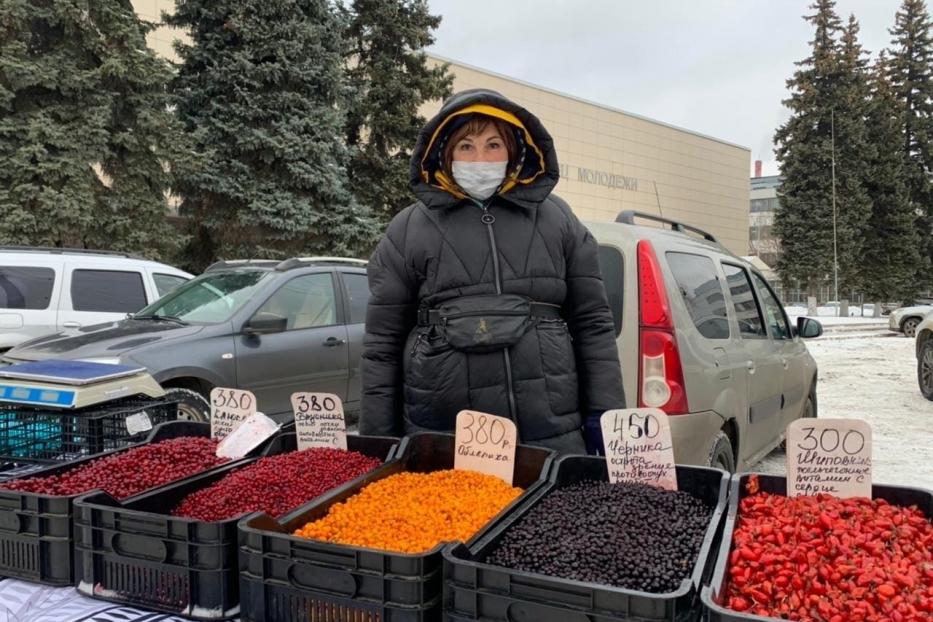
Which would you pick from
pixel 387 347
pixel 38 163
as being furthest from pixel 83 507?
pixel 38 163

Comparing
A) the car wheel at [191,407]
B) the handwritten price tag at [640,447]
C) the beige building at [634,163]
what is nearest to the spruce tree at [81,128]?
the car wheel at [191,407]

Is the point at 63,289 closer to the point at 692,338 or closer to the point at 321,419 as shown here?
the point at 321,419

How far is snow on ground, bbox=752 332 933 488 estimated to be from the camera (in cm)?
615

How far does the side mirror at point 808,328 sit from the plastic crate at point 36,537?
5283 millimetres

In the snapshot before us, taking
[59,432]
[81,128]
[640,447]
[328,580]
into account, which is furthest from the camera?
[81,128]

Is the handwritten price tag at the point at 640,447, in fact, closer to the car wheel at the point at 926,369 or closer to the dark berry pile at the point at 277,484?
the dark berry pile at the point at 277,484

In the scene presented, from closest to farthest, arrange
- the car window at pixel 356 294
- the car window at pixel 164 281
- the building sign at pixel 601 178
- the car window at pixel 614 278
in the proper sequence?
the car window at pixel 614 278 < the car window at pixel 356 294 < the car window at pixel 164 281 < the building sign at pixel 601 178

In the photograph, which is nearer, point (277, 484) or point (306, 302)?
point (277, 484)

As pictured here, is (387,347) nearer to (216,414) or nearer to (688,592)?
(216,414)

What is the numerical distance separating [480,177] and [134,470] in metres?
1.43

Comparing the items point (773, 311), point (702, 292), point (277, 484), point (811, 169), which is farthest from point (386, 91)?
point (811, 169)

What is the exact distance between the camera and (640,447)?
1.83m

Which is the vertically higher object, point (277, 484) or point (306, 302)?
point (306, 302)

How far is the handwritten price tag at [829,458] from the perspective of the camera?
1.64m
